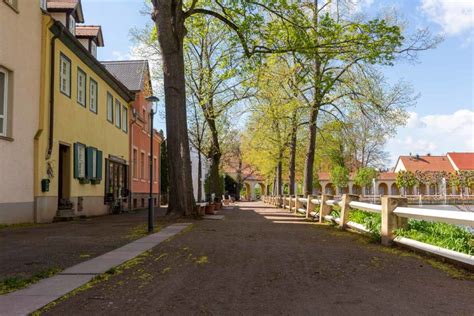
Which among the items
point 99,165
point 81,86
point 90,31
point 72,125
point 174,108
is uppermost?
point 90,31

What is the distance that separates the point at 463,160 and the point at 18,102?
9381 centimetres

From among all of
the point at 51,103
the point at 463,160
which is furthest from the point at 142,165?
the point at 463,160

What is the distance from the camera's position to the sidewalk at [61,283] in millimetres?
4629

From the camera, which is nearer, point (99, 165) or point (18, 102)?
point (18, 102)

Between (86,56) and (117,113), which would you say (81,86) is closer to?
(86,56)

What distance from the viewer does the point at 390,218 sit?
9367mm

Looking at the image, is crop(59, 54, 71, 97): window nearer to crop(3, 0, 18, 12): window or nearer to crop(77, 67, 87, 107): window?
crop(77, 67, 87, 107): window

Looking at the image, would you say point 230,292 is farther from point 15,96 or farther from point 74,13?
point 74,13

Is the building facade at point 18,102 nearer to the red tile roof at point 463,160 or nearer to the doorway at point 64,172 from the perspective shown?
the doorway at point 64,172

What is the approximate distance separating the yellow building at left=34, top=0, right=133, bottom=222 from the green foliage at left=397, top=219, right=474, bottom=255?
10734 mm

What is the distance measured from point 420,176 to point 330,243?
244ft

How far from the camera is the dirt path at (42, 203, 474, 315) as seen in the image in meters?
4.59

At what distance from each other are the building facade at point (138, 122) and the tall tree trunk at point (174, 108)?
44.7 feet

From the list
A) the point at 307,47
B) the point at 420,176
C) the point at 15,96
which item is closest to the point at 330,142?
the point at 307,47
